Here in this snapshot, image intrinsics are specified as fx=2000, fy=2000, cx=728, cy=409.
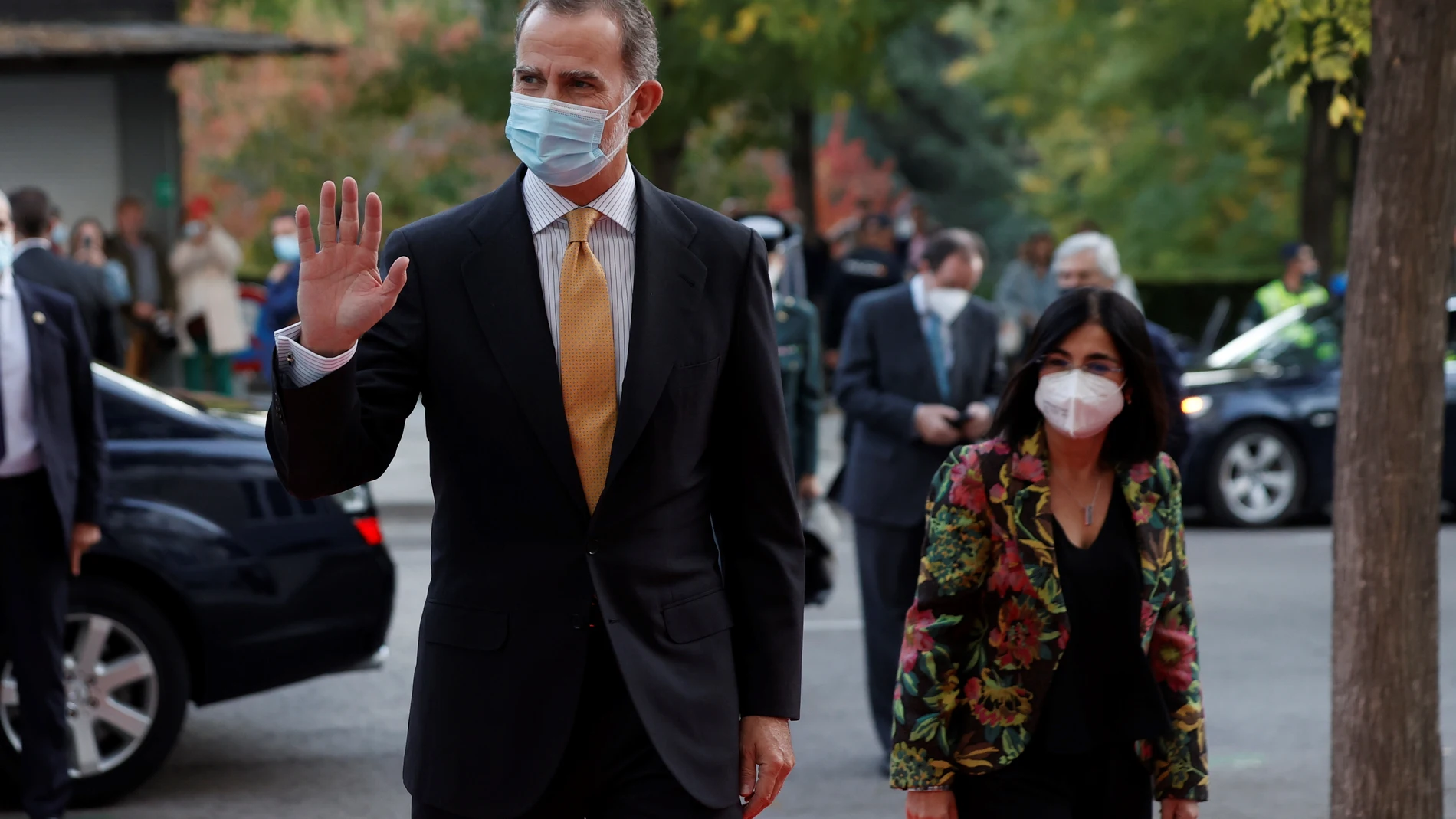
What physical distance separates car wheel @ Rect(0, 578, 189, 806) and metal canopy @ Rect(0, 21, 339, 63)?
13.4 m

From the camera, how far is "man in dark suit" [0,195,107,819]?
6.00 metres

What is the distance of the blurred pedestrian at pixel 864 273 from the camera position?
60.2 ft

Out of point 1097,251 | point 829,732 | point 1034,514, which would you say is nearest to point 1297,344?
point 1097,251

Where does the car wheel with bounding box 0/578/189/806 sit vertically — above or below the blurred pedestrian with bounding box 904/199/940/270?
below

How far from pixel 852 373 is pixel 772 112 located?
17.5 metres

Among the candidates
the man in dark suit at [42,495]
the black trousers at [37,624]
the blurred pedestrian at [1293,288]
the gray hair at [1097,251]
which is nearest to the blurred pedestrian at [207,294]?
the blurred pedestrian at [1293,288]

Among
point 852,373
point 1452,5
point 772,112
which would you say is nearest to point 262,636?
point 852,373

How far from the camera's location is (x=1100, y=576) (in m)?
4.00

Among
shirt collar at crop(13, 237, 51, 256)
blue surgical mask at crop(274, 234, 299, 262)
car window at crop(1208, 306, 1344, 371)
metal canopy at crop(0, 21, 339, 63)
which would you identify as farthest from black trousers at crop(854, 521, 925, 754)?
metal canopy at crop(0, 21, 339, 63)

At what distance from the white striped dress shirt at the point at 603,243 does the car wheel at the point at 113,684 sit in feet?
12.7

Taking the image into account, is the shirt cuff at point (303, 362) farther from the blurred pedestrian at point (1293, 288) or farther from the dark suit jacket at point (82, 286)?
the blurred pedestrian at point (1293, 288)

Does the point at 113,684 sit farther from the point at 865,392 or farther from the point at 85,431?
the point at 865,392

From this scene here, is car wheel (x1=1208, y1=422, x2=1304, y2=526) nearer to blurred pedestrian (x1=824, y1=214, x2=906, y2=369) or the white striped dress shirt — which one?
blurred pedestrian (x1=824, y1=214, x2=906, y2=369)

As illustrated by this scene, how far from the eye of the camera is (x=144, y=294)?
17.8 m
